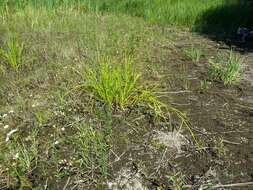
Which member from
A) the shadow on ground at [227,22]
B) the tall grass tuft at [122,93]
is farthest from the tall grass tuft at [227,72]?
the shadow on ground at [227,22]

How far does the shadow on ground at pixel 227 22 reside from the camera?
4.77 m

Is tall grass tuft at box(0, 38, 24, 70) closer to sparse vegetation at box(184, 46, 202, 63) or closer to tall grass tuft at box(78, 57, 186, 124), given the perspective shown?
tall grass tuft at box(78, 57, 186, 124)

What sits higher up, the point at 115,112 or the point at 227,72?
the point at 227,72

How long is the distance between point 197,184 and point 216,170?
17 cm

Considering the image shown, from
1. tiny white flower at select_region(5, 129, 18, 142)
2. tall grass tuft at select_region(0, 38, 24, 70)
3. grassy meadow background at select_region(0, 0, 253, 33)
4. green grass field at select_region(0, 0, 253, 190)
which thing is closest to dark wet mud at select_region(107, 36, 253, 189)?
green grass field at select_region(0, 0, 253, 190)

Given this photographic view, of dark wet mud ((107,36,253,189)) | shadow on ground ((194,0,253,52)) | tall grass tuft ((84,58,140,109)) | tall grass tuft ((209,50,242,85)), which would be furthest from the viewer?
shadow on ground ((194,0,253,52))

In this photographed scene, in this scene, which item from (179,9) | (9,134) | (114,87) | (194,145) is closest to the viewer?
(194,145)

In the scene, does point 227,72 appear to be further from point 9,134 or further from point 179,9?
point 179,9

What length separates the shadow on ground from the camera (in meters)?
4.77

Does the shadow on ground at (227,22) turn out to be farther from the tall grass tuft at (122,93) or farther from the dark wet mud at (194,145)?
the tall grass tuft at (122,93)

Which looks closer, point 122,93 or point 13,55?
point 122,93

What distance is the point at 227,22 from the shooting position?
5.56 meters

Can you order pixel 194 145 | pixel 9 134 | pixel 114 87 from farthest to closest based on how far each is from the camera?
1. pixel 114 87
2. pixel 9 134
3. pixel 194 145

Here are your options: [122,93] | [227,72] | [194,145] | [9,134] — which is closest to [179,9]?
[227,72]
